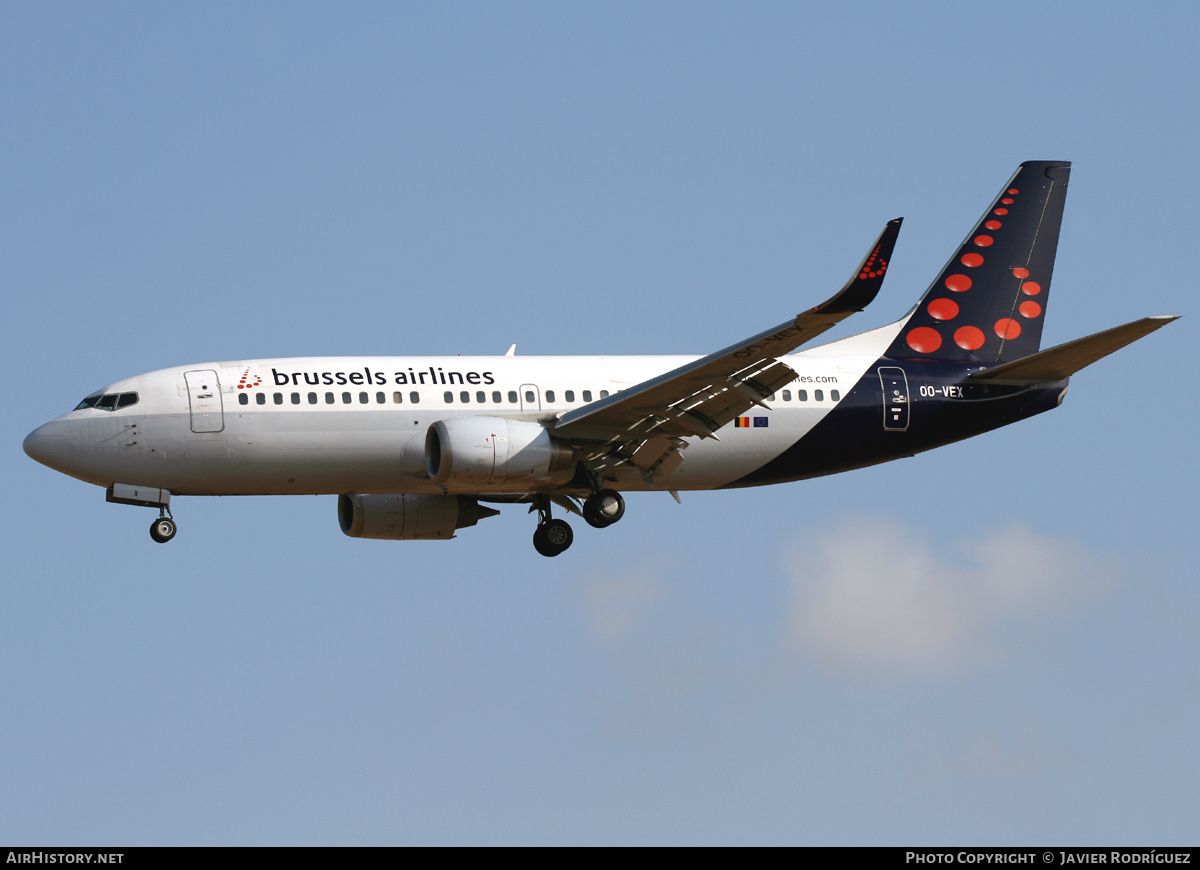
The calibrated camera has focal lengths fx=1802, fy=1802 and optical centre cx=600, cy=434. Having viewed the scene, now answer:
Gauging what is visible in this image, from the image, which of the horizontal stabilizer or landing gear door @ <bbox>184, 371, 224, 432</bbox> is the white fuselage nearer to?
landing gear door @ <bbox>184, 371, 224, 432</bbox>

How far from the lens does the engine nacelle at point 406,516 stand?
4444 centimetres

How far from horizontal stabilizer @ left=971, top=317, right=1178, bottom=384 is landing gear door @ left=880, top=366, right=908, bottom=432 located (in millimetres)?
1906

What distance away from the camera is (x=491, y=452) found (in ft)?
129

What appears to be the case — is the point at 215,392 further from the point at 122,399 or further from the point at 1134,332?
the point at 1134,332

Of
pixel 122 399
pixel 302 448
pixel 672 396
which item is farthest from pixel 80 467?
pixel 672 396

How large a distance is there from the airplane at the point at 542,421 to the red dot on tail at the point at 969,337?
4 centimetres

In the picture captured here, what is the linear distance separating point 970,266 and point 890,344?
3.96 m

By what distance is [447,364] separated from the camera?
42.4 m

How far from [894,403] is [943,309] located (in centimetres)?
396

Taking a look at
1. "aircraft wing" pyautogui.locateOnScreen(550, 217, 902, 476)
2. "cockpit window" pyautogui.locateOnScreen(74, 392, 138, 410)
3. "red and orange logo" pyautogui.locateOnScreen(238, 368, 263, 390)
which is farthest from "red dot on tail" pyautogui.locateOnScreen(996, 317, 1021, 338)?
"cockpit window" pyautogui.locateOnScreen(74, 392, 138, 410)

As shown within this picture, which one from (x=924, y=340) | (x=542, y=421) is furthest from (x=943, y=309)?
(x=542, y=421)
